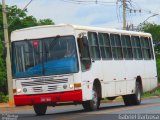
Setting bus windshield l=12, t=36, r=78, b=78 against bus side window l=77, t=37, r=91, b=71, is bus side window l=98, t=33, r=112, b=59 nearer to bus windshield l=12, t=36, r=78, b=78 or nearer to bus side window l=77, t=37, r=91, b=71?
bus side window l=77, t=37, r=91, b=71

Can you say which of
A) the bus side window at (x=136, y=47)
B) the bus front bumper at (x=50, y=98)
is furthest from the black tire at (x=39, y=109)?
the bus side window at (x=136, y=47)

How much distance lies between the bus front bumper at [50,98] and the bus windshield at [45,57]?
0.74m

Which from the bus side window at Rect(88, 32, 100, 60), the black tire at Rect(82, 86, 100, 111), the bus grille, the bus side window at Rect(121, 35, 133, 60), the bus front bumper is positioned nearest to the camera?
the bus front bumper

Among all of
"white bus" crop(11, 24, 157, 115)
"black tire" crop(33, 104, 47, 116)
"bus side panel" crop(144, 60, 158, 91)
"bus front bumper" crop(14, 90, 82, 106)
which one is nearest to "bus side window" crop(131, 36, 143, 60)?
"bus side panel" crop(144, 60, 158, 91)

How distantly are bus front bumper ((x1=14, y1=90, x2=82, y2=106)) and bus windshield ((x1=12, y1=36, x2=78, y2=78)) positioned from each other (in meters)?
0.74

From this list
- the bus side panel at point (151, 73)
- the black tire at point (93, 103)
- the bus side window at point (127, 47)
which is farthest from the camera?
the bus side panel at point (151, 73)

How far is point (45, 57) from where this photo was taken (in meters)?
24.1

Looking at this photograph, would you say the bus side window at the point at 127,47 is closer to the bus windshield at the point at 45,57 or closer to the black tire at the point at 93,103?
the black tire at the point at 93,103

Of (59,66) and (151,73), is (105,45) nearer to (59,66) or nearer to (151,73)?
(59,66)

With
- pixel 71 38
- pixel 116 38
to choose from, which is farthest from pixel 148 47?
pixel 71 38

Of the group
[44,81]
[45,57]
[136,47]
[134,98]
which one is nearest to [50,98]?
[44,81]

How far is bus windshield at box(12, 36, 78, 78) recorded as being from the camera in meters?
23.8

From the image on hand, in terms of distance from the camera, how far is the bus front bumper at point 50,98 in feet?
77.2

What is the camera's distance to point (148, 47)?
106 feet
